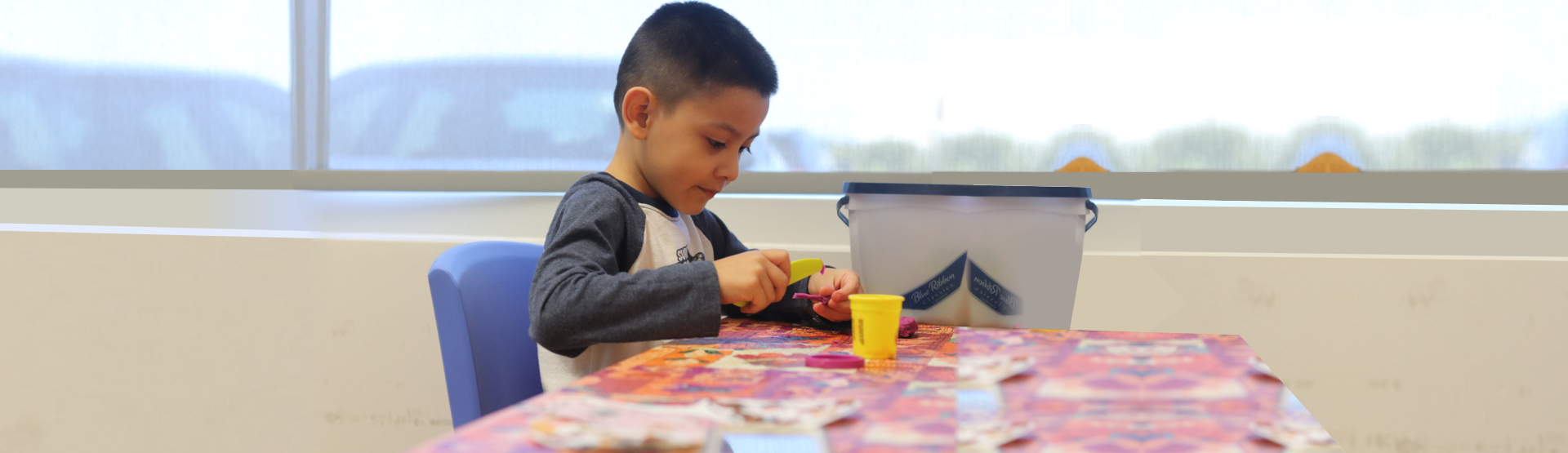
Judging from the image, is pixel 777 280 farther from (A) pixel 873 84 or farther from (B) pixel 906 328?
(A) pixel 873 84

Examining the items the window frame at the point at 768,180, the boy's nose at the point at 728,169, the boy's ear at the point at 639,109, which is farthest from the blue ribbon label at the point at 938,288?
the window frame at the point at 768,180

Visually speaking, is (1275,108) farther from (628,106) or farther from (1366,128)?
(628,106)

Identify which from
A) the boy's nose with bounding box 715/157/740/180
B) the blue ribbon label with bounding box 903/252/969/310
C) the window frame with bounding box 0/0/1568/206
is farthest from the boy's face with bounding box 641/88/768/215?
the window frame with bounding box 0/0/1568/206

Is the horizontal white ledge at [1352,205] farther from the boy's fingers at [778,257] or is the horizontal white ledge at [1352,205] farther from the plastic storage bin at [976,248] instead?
the boy's fingers at [778,257]

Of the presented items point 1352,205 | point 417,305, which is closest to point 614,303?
point 417,305

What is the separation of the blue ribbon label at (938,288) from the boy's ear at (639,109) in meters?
0.32

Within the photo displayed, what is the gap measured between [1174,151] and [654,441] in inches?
52.2

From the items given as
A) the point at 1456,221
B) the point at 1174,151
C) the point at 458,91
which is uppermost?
the point at 458,91

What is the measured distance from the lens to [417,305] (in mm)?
1543

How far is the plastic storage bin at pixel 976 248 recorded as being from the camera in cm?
101

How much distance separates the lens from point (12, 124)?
1867 millimetres

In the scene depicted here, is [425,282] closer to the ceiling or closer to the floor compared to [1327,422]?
closer to the ceiling

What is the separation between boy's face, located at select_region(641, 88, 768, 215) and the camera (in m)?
1.04

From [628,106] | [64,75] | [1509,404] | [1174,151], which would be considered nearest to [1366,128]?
[1174,151]
